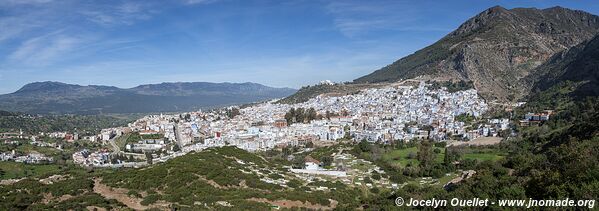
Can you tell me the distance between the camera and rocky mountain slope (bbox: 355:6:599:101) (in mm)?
99000

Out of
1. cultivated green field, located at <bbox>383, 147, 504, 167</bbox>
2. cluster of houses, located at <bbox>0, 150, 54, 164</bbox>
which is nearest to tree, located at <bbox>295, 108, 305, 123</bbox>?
cultivated green field, located at <bbox>383, 147, 504, 167</bbox>

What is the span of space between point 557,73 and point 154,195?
284 ft

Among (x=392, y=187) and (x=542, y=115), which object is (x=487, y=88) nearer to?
→ (x=542, y=115)

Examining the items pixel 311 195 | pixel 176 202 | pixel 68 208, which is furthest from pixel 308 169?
pixel 68 208

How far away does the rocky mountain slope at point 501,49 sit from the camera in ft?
325

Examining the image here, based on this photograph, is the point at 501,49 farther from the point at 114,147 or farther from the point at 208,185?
the point at 208,185

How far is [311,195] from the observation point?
22266 millimetres

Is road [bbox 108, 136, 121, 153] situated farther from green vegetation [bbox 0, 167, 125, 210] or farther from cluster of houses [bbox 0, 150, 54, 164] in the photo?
green vegetation [bbox 0, 167, 125, 210]

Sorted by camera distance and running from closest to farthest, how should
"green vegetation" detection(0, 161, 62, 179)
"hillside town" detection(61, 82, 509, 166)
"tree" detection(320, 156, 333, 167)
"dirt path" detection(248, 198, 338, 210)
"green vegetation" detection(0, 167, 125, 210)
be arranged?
"green vegetation" detection(0, 167, 125, 210), "dirt path" detection(248, 198, 338, 210), "tree" detection(320, 156, 333, 167), "green vegetation" detection(0, 161, 62, 179), "hillside town" detection(61, 82, 509, 166)

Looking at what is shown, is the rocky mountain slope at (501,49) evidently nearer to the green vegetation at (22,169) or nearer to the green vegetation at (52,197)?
the green vegetation at (22,169)

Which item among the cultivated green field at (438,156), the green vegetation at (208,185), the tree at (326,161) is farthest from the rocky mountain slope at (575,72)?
the green vegetation at (208,185)

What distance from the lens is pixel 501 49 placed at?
352 ft

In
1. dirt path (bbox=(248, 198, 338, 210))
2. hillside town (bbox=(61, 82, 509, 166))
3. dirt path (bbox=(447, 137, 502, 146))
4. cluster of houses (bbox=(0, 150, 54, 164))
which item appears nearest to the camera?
dirt path (bbox=(248, 198, 338, 210))

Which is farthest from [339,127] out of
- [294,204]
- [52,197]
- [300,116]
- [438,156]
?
[52,197]
